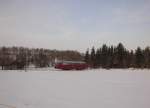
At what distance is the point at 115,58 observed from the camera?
98.1ft

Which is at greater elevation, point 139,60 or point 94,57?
point 94,57

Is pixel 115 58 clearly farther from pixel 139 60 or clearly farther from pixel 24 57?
pixel 24 57

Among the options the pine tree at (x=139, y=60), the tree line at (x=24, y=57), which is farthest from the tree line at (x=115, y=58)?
the tree line at (x=24, y=57)

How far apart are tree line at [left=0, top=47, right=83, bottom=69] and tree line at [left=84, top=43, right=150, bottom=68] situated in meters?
3.16

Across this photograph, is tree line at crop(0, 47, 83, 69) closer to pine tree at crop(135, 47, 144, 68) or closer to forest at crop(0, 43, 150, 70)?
forest at crop(0, 43, 150, 70)

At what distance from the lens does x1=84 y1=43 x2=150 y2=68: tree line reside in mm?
24764

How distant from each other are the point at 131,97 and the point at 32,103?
3.36m

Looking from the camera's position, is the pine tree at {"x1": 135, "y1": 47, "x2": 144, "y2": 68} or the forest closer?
the forest

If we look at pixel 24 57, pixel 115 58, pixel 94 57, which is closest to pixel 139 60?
pixel 115 58

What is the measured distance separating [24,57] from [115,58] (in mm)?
13487

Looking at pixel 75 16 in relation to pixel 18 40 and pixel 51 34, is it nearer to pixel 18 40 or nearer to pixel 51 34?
pixel 51 34

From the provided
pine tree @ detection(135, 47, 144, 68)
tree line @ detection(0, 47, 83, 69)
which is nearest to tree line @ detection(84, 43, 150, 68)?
pine tree @ detection(135, 47, 144, 68)

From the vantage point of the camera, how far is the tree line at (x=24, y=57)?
73.8 ft

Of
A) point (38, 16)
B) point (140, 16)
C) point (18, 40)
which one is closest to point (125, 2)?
point (140, 16)
